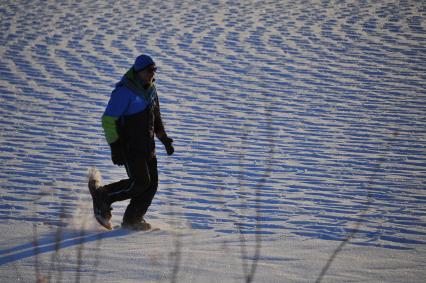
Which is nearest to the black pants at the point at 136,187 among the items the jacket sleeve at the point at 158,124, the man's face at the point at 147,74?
the jacket sleeve at the point at 158,124

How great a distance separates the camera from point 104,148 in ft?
29.6

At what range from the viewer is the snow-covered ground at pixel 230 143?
5508 mm

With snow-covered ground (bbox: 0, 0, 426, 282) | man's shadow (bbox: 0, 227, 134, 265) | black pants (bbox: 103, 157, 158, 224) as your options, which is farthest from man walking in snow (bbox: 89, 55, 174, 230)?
snow-covered ground (bbox: 0, 0, 426, 282)

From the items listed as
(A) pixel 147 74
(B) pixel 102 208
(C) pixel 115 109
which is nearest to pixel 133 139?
(C) pixel 115 109

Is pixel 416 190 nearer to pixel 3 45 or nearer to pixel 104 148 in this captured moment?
pixel 104 148

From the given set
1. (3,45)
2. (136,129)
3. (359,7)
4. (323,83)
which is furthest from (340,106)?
(359,7)

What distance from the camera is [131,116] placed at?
585 cm

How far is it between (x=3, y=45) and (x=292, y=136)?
7208 millimetres

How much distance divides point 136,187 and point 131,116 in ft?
1.93

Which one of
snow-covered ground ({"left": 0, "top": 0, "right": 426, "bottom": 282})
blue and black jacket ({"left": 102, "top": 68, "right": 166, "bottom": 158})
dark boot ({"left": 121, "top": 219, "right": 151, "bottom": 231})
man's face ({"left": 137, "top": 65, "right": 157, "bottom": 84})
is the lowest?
snow-covered ground ({"left": 0, "top": 0, "right": 426, "bottom": 282})

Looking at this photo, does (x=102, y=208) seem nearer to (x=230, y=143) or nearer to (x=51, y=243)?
(x=51, y=243)

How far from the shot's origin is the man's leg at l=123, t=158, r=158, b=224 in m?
6.12

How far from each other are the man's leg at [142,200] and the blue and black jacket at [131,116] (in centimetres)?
14

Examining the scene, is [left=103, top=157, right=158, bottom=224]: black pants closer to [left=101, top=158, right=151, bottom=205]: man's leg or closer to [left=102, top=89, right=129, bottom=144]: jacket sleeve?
[left=101, top=158, right=151, bottom=205]: man's leg
